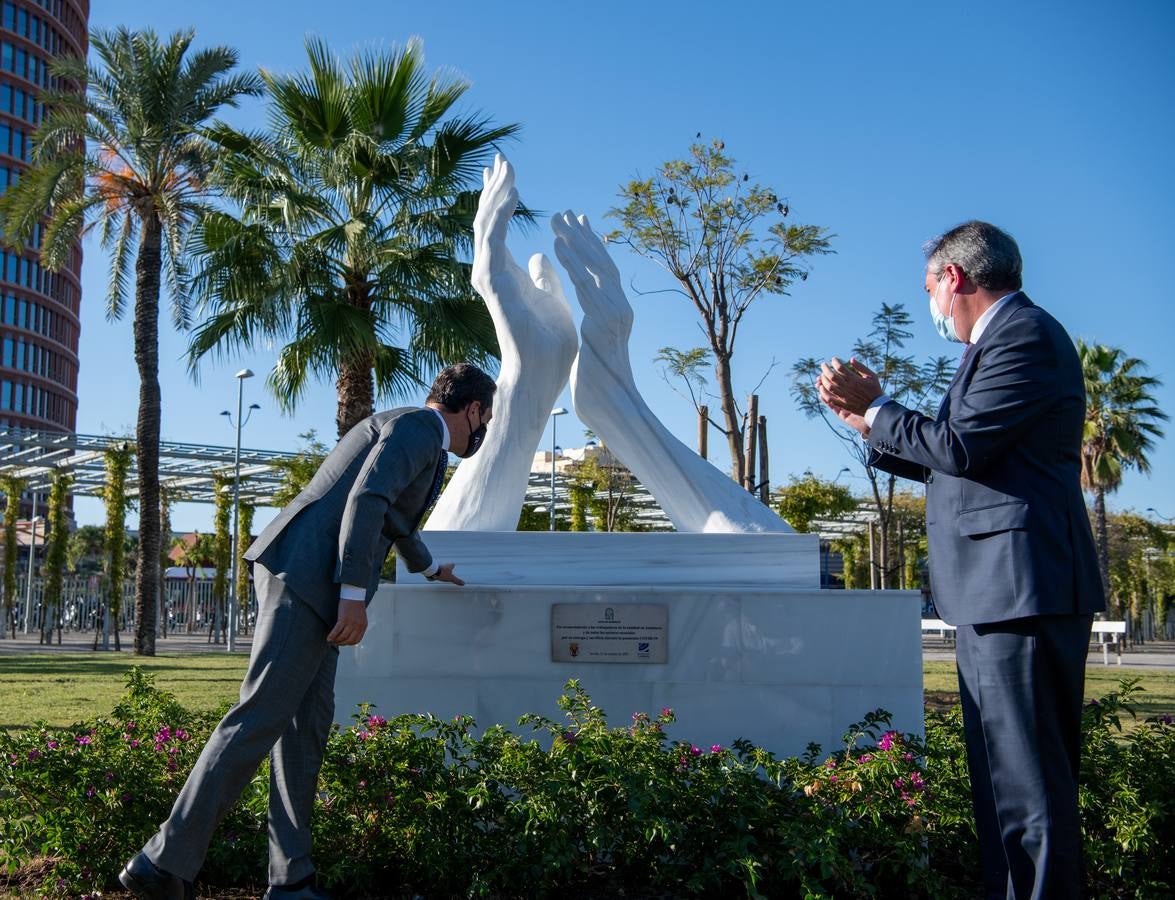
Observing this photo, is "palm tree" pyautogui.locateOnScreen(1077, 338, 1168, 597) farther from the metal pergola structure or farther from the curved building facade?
the curved building facade

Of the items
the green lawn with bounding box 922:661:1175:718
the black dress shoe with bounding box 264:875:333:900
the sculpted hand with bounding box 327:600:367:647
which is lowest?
the green lawn with bounding box 922:661:1175:718

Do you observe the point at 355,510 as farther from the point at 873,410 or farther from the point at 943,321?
the point at 943,321

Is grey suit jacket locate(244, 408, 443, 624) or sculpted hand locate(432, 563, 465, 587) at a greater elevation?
grey suit jacket locate(244, 408, 443, 624)

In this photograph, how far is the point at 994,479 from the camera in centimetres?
265

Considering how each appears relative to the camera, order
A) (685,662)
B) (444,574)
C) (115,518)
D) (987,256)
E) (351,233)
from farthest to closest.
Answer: (115,518), (351,233), (685,662), (444,574), (987,256)

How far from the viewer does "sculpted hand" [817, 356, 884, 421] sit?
2.90m

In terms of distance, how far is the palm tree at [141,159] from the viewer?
19031mm

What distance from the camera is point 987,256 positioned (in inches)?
111

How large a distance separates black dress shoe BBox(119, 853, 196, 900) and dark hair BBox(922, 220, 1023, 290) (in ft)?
9.38

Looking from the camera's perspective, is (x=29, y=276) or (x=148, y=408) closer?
(x=148, y=408)

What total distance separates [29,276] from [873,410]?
243ft

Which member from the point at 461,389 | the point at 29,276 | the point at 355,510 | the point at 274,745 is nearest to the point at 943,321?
the point at 461,389

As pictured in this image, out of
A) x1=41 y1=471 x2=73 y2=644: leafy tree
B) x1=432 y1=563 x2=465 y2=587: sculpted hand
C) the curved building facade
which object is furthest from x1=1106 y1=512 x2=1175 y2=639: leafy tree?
the curved building facade

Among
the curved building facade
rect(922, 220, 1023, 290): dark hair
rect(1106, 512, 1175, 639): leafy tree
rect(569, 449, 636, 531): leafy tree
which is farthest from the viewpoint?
the curved building facade
